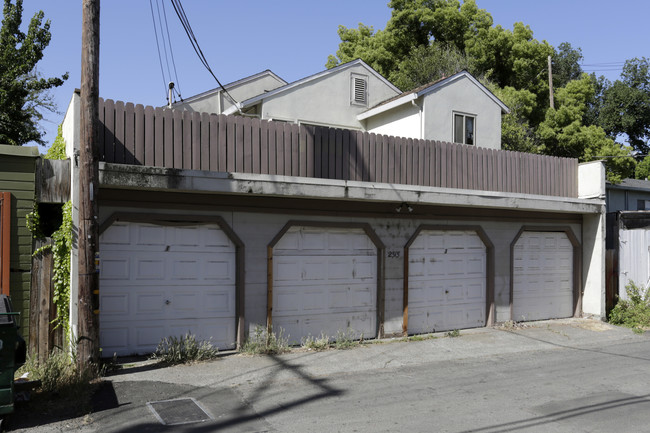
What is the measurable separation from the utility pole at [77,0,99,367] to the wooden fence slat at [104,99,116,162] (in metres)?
0.76

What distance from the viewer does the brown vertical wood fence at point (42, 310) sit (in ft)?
28.3

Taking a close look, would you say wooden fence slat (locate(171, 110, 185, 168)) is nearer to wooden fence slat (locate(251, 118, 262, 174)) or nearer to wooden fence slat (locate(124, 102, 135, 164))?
wooden fence slat (locate(124, 102, 135, 164))

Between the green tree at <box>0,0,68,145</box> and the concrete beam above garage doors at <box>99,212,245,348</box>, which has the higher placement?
the green tree at <box>0,0,68,145</box>

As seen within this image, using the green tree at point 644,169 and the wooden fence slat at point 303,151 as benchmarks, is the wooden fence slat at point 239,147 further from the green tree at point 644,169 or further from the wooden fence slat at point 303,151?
the green tree at point 644,169

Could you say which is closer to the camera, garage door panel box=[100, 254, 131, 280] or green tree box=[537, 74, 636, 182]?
garage door panel box=[100, 254, 131, 280]

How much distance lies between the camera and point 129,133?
903cm

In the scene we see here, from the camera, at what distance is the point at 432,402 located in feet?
23.8

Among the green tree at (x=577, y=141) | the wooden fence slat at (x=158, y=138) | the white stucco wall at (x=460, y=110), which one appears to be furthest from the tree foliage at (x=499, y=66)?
the wooden fence slat at (x=158, y=138)

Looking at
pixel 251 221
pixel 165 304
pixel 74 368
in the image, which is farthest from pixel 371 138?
pixel 74 368

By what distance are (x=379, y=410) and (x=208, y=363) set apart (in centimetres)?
342

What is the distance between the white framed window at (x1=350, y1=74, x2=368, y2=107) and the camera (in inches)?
778

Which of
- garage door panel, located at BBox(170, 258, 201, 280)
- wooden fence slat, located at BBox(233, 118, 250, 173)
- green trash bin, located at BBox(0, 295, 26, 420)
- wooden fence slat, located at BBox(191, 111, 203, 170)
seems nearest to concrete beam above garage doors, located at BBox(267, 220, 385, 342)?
garage door panel, located at BBox(170, 258, 201, 280)

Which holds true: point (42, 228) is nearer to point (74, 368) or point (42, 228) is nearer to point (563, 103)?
point (74, 368)

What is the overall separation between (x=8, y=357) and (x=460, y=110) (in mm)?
15906
